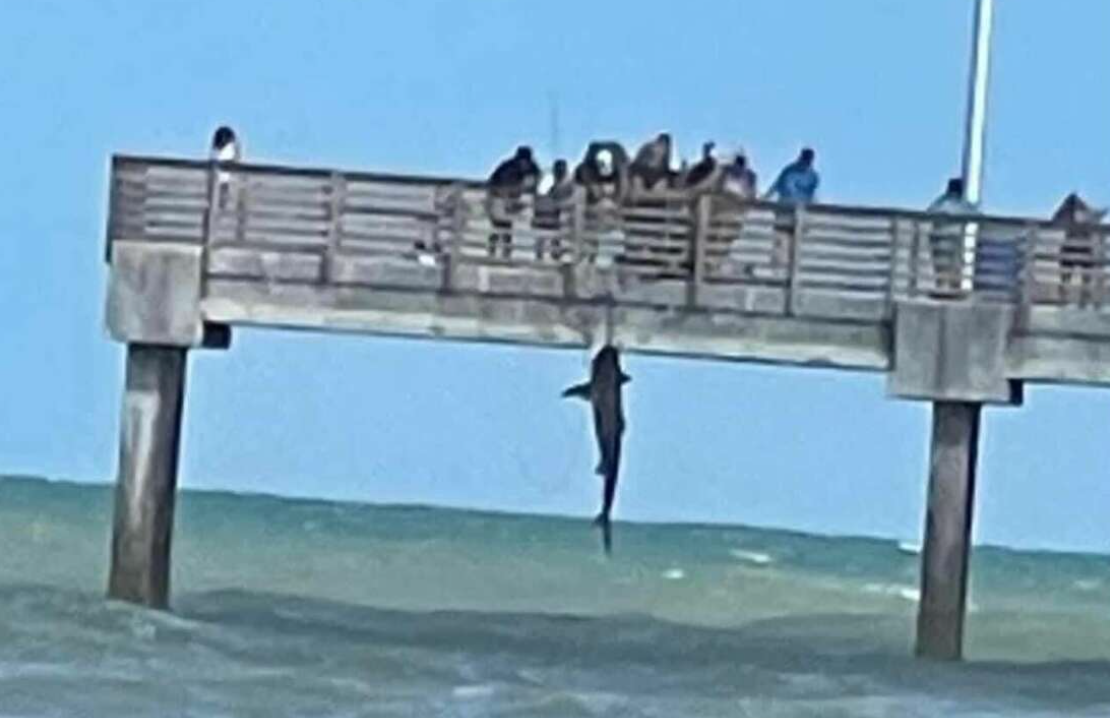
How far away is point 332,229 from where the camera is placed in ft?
97.4

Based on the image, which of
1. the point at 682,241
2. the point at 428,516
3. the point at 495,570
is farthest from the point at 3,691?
the point at 428,516

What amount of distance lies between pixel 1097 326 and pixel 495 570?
38395mm

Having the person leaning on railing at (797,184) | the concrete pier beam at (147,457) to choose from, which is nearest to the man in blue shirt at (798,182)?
the person leaning on railing at (797,184)

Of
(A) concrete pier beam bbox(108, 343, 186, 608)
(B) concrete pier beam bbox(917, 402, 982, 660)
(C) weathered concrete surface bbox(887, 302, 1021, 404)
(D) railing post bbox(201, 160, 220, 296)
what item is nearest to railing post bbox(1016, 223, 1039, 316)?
(C) weathered concrete surface bbox(887, 302, 1021, 404)

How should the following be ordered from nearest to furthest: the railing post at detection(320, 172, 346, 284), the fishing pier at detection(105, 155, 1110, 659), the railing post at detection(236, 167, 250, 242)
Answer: the fishing pier at detection(105, 155, 1110, 659)
the railing post at detection(320, 172, 346, 284)
the railing post at detection(236, 167, 250, 242)

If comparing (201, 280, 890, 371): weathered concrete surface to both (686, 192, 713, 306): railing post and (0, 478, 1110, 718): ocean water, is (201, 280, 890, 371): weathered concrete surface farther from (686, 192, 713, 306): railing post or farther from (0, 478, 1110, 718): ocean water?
(0, 478, 1110, 718): ocean water

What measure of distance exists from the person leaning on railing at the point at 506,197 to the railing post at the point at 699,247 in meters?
1.13

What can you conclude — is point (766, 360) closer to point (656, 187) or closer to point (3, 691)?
point (656, 187)

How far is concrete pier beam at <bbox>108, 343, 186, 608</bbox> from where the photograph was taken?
98.5 feet

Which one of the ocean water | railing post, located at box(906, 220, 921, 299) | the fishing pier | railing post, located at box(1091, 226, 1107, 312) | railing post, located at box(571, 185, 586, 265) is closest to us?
the ocean water

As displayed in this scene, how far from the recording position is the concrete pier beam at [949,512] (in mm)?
29516

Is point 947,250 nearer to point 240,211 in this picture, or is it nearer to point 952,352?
point 952,352

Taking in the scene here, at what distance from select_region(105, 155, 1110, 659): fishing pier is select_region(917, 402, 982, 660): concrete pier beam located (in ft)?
0.05

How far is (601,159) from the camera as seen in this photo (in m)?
29.8
